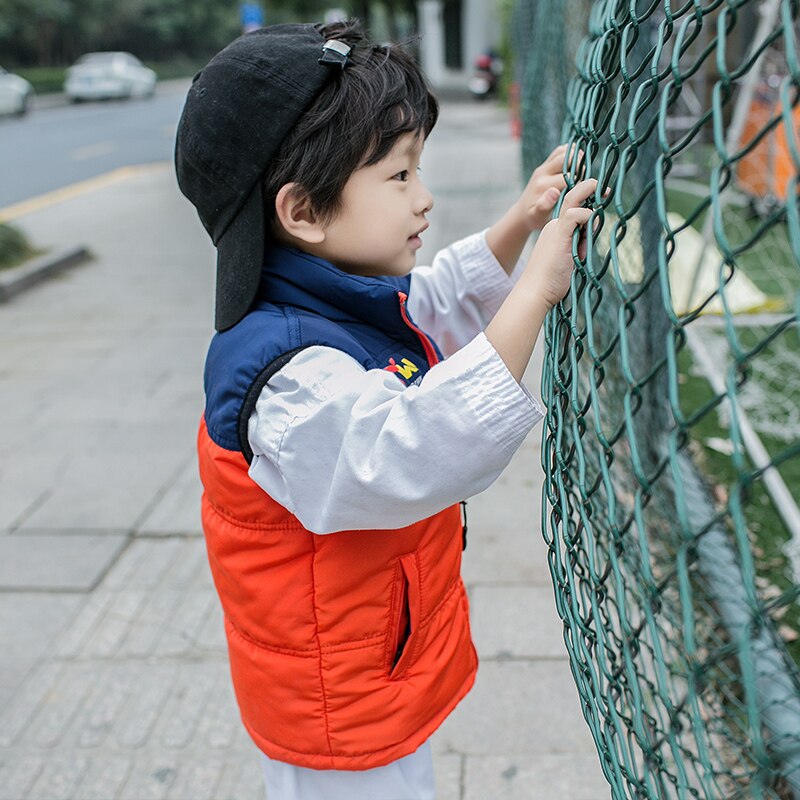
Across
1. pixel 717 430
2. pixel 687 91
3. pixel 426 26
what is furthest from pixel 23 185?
pixel 426 26

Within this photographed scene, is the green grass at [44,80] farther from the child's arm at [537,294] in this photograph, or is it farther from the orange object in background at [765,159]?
the child's arm at [537,294]

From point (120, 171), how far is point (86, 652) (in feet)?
36.7

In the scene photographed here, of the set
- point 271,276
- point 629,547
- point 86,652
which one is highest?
point 271,276

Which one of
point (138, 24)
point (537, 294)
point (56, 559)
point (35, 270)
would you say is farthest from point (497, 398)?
point (138, 24)

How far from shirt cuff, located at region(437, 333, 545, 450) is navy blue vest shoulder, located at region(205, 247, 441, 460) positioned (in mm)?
222

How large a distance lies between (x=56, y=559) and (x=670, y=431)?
2395 millimetres

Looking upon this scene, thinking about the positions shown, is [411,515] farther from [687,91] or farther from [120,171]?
[120,171]

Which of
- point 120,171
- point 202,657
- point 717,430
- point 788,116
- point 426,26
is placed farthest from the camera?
point 426,26

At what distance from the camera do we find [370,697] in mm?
1425

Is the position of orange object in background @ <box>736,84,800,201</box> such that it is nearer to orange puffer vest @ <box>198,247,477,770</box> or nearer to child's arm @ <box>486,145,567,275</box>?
child's arm @ <box>486,145,567,275</box>

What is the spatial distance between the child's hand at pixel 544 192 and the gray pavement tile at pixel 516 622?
127 cm

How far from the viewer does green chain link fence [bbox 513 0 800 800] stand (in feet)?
2.86

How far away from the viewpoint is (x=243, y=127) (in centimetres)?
128

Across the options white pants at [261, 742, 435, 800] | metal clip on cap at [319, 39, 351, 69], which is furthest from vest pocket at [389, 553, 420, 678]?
metal clip on cap at [319, 39, 351, 69]
